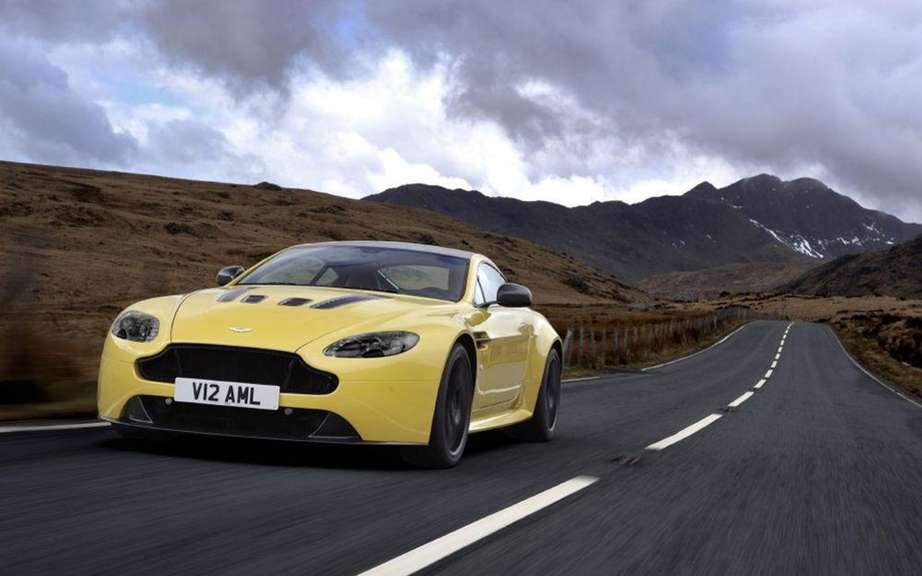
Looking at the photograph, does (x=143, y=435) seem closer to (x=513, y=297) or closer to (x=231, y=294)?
(x=231, y=294)

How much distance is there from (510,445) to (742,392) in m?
11.9

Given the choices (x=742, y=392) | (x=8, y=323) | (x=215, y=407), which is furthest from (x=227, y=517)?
(x=742, y=392)

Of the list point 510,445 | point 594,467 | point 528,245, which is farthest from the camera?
point 528,245

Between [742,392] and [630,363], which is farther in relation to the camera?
[630,363]

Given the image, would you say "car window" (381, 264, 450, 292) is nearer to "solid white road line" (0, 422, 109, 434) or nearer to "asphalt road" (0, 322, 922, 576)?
"asphalt road" (0, 322, 922, 576)

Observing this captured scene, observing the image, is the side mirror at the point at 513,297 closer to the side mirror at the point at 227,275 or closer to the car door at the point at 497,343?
the car door at the point at 497,343

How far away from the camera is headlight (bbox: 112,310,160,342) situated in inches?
232

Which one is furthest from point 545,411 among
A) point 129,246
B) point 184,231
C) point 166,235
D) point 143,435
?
point 184,231

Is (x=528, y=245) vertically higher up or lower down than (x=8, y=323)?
higher up

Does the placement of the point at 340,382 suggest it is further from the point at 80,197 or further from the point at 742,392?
the point at 80,197

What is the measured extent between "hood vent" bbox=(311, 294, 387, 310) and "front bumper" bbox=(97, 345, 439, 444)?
2.19 feet

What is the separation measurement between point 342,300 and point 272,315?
0.58 m

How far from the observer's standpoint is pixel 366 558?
389 centimetres

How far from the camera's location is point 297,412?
5.64 metres
